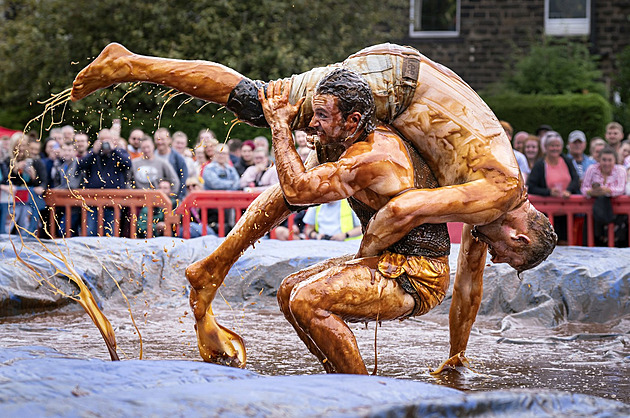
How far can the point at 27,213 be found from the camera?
1007 centimetres

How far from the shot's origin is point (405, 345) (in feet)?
18.1

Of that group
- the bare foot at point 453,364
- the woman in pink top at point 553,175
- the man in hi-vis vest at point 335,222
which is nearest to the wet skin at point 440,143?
the bare foot at point 453,364

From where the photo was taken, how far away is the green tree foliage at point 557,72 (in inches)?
707

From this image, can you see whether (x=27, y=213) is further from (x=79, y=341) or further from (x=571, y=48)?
(x=571, y=48)

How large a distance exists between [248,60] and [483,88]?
6.10m

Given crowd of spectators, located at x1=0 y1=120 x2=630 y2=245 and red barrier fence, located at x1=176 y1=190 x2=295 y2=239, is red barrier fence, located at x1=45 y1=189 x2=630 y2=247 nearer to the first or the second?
red barrier fence, located at x1=176 y1=190 x2=295 y2=239

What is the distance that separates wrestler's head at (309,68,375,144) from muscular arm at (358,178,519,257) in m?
0.33

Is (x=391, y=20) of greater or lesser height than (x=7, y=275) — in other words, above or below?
above

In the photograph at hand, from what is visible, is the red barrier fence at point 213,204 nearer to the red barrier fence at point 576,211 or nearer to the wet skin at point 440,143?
the red barrier fence at point 576,211

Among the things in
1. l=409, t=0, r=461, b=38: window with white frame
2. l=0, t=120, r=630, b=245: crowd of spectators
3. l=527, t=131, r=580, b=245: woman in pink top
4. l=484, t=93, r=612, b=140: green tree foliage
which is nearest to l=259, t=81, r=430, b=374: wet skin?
l=0, t=120, r=630, b=245: crowd of spectators

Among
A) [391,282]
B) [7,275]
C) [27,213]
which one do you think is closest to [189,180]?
[27,213]

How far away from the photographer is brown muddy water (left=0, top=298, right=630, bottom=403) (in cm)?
457

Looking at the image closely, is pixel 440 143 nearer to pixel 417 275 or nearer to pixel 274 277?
pixel 417 275

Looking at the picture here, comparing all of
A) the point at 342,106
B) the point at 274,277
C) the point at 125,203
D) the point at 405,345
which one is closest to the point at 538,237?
the point at 342,106
